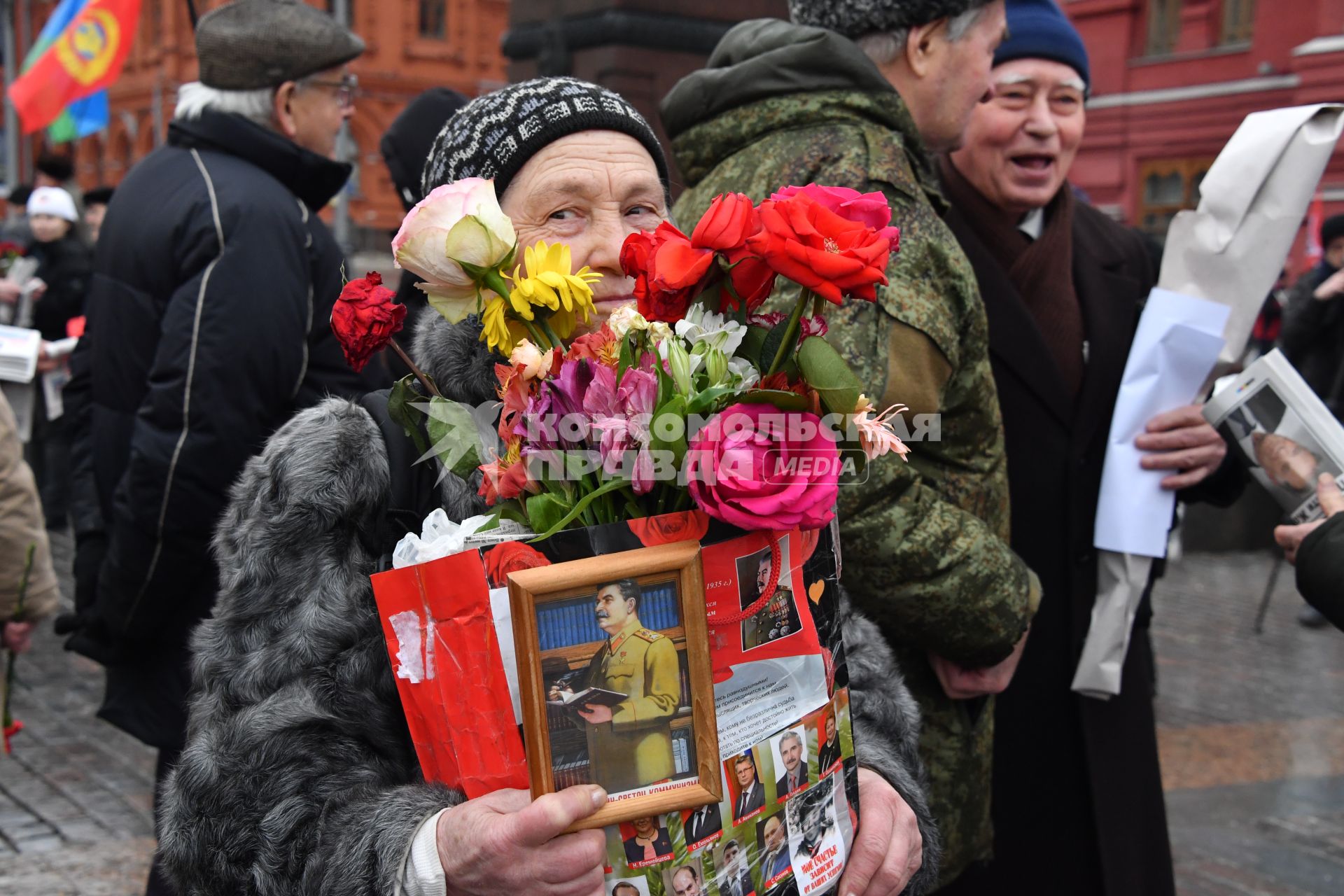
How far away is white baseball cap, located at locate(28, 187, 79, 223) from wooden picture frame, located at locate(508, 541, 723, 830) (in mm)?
9111

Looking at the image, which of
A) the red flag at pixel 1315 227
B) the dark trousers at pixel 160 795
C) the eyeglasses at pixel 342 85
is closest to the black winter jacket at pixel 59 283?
the eyeglasses at pixel 342 85

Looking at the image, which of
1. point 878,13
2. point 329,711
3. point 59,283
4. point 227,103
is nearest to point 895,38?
point 878,13

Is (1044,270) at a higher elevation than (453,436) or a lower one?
higher

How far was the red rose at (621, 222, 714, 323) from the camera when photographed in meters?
1.33

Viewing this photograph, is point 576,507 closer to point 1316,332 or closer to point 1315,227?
point 1316,332

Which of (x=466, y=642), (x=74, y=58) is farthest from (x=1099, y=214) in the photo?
(x=74, y=58)

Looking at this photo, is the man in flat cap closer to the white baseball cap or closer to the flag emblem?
the flag emblem

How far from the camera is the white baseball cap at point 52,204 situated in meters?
9.06

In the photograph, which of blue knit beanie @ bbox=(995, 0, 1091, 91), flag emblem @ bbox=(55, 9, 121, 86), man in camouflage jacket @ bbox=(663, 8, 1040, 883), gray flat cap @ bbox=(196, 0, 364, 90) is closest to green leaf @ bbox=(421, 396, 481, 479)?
man in camouflage jacket @ bbox=(663, 8, 1040, 883)

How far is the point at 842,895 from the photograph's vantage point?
159cm

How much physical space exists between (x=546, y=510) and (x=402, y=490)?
0.33m

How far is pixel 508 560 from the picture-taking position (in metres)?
1.32

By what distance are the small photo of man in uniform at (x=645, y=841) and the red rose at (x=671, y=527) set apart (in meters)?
0.30

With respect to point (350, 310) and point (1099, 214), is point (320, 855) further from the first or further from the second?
point (1099, 214)
